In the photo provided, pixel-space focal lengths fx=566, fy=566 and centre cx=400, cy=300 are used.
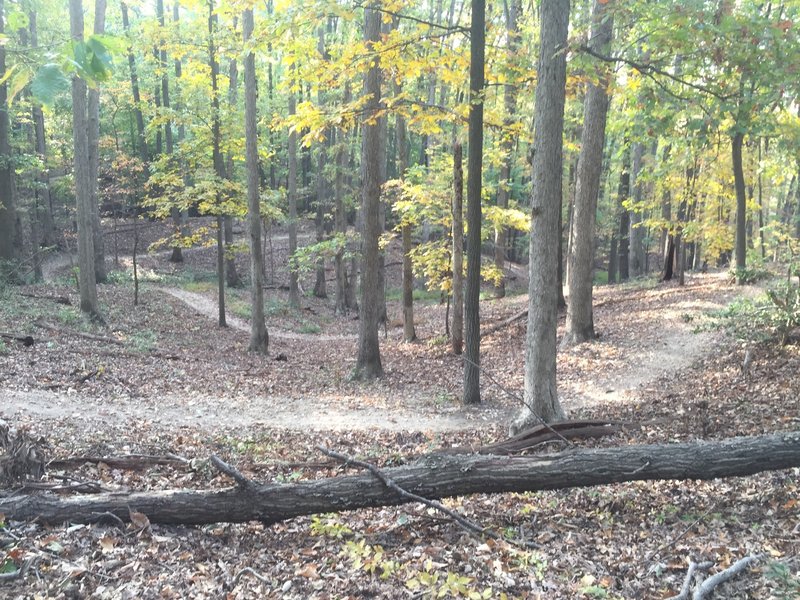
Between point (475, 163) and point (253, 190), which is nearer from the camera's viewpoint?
point (475, 163)

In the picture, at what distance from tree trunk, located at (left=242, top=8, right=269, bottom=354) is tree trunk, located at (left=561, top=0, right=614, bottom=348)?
27.2 ft

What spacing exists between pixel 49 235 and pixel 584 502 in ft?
90.1

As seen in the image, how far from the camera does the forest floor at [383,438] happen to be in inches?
154

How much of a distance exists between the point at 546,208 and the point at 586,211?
6655 mm

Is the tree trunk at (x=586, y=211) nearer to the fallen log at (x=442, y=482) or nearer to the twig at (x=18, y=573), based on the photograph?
the fallen log at (x=442, y=482)

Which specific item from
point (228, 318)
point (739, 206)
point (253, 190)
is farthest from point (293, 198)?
point (739, 206)

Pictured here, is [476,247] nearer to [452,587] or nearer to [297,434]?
[297,434]

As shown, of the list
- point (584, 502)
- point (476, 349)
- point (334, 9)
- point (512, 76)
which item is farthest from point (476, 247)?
point (584, 502)

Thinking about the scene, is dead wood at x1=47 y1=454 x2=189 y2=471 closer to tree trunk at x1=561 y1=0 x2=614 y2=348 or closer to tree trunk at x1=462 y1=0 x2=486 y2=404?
tree trunk at x1=462 y1=0 x2=486 y2=404

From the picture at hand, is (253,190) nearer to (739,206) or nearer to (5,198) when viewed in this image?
(5,198)

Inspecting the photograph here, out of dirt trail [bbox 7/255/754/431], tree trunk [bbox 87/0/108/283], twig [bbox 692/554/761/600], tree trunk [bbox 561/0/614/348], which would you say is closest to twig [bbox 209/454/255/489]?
twig [bbox 692/554/761/600]

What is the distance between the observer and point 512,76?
25.7 feet

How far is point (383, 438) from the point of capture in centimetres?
842

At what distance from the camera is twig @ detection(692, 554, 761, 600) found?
3518 millimetres
